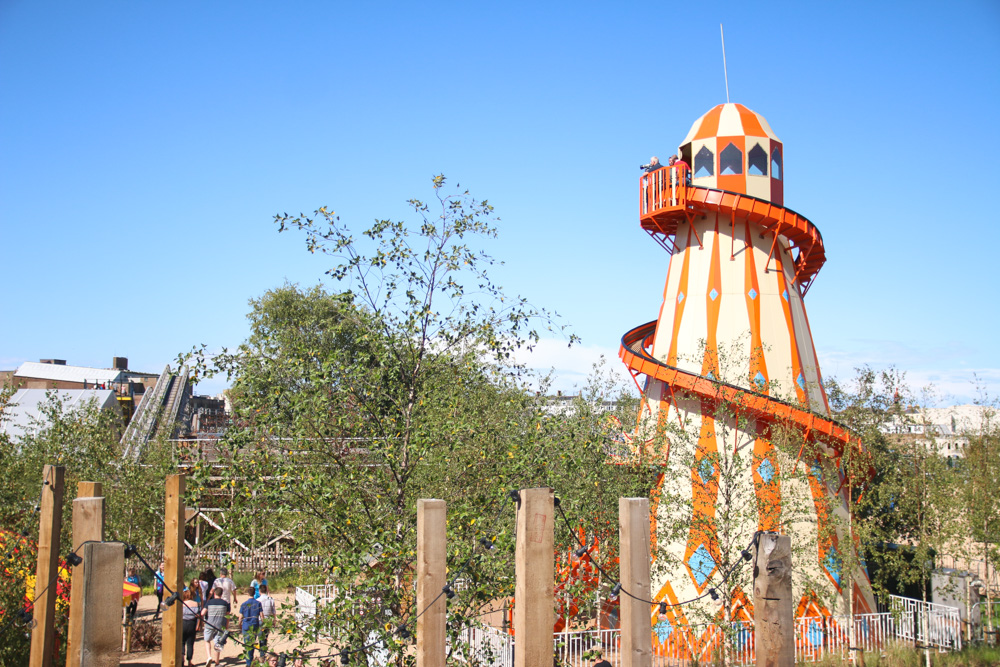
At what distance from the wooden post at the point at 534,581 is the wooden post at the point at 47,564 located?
4.08m

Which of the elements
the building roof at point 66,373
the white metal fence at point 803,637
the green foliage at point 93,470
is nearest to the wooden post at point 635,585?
the white metal fence at point 803,637

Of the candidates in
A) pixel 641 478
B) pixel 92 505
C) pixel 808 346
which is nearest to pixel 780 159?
pixel 808 346

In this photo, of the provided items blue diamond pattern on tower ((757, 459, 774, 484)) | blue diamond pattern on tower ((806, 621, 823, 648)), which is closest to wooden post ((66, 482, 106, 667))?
blue diamond pattern on tower ((757, 459, 774, 484))

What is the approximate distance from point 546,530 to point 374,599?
186cm

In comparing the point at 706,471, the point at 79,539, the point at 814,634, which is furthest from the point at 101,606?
the point at 814,634

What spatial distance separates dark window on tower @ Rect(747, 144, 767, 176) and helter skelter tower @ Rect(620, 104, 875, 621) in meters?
0.02

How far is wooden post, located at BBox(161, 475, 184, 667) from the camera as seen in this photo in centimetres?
733

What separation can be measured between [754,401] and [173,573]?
10871 mm

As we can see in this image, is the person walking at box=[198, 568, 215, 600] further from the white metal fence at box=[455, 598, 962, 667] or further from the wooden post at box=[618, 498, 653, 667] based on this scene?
the wooden post at box=[618, 498, 653, 667]

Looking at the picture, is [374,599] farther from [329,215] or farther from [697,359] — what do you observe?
[697,359]

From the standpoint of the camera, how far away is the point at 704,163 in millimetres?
18203

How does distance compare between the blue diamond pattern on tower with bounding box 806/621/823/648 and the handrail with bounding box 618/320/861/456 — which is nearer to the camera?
the handrail with bounding box 618/320/861/456

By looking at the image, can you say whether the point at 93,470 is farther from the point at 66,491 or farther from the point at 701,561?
the point at 701,561

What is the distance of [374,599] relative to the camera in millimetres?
6711
